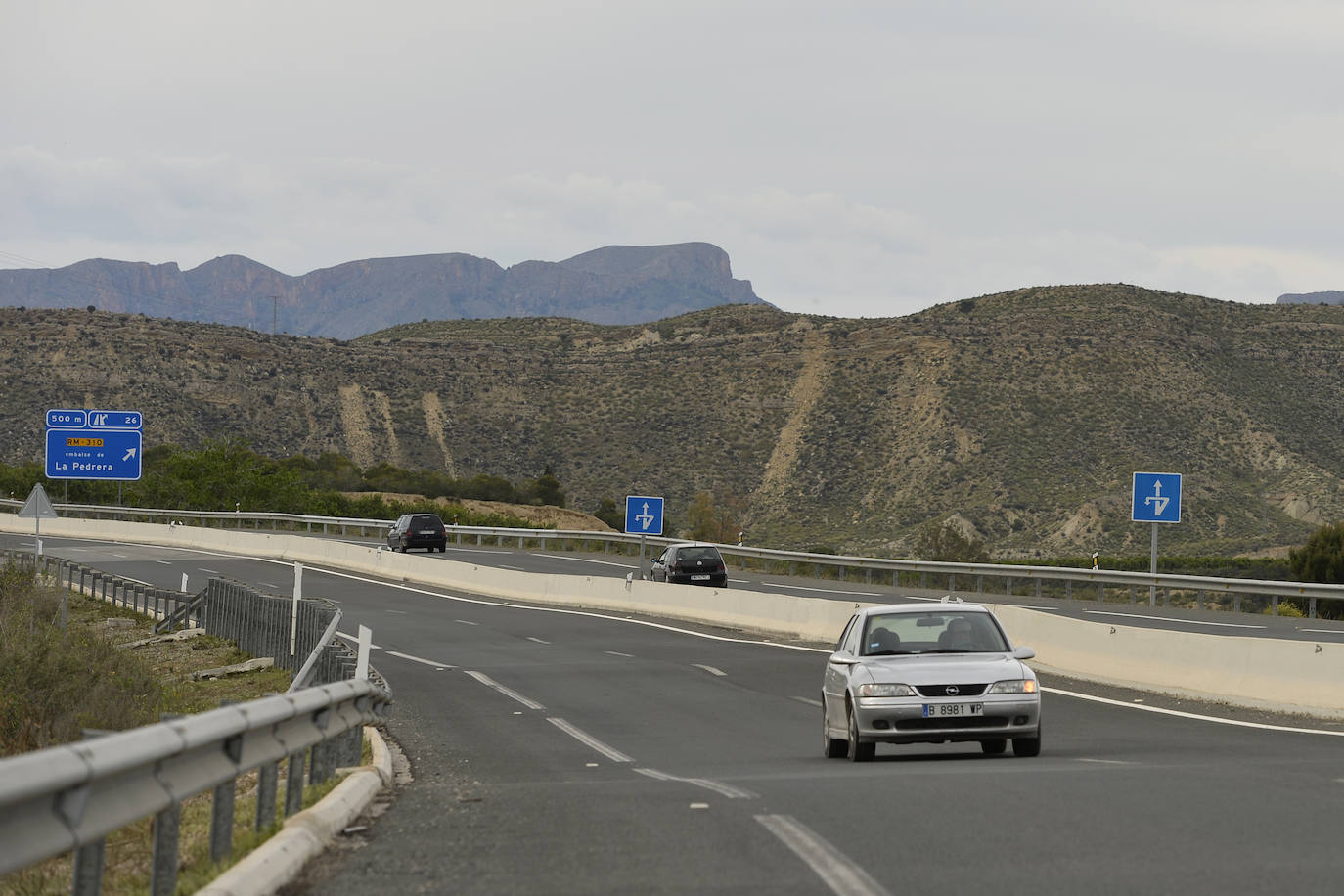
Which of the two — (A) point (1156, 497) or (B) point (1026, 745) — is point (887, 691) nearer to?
(B) point (1026, 745)

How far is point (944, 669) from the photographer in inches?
528

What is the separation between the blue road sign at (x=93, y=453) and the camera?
5447 cm

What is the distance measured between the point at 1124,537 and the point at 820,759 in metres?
73.9

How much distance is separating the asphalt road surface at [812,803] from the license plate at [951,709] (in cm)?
41

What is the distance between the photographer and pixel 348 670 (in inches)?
599

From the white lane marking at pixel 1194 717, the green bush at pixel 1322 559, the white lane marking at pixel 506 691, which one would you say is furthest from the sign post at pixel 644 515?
the white lane marking at pixel 1194 717

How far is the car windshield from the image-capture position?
14055 mm

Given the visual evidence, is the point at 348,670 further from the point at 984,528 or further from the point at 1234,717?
the point at 984,528

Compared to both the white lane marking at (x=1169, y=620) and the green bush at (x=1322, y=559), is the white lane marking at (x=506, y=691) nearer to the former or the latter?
the white lane marking at (x=1169, y=620)

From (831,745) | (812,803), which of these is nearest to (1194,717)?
(831,745)

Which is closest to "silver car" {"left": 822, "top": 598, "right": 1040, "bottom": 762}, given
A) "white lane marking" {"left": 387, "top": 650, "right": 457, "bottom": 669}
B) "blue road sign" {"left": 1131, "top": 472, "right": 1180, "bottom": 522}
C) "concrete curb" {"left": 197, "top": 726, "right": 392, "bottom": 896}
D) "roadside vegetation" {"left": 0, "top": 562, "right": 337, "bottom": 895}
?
"concrete curb" {"left": 197, "top": 726, "right": 392, "bottom": 896}

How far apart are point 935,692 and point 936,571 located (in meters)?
32.5

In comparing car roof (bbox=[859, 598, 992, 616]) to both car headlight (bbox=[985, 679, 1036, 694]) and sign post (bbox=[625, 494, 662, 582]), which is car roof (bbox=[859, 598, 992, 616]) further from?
sign post (bbox=[625, 494, 662, 582])

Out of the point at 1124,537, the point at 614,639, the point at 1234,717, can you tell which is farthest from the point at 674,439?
the point at 1234,717
